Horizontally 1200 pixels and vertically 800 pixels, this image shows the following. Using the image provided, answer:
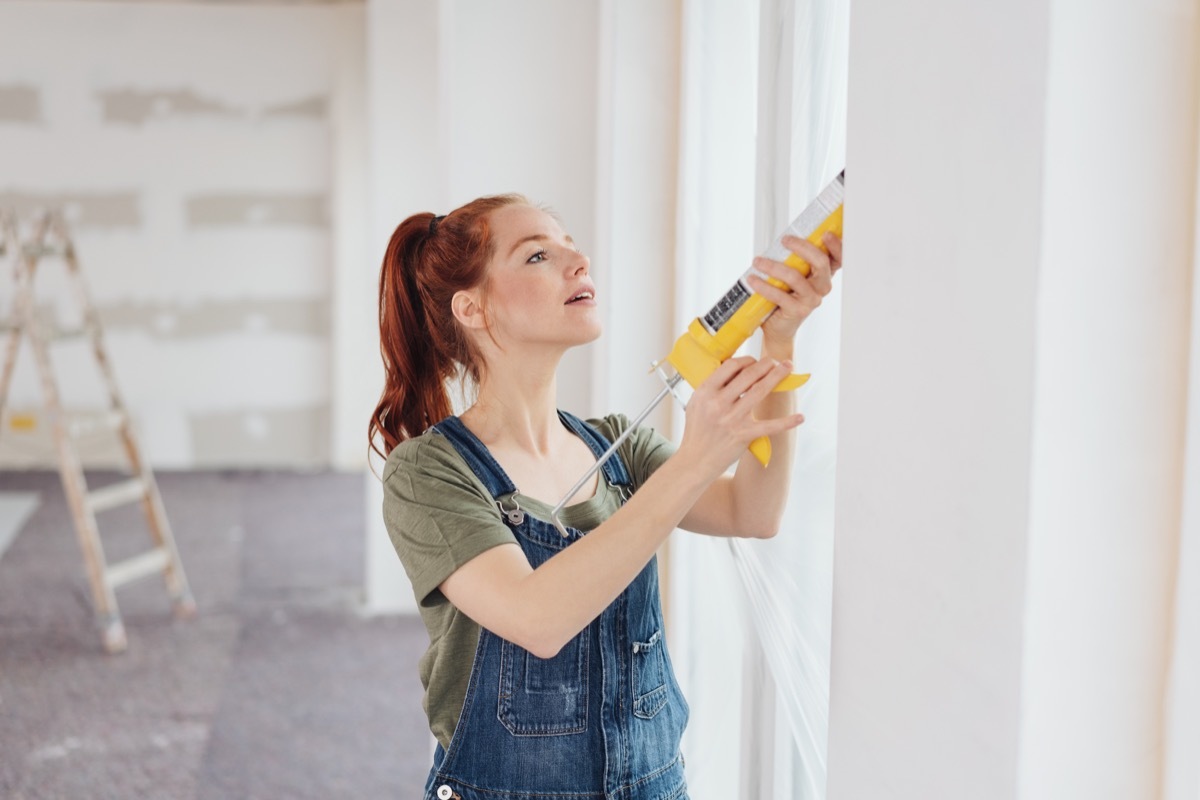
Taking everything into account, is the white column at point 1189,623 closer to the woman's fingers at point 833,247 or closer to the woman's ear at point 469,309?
the woman's fingers at point 833,247

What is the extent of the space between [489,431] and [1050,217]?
0.97 m

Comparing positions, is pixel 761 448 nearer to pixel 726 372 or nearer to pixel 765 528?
pixel 726 372

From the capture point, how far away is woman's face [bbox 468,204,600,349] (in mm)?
1292

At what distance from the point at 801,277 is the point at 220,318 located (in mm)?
6853

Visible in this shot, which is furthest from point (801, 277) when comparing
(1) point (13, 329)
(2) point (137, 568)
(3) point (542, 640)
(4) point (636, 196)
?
(1) point (13, 329)

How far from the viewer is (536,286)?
131cm

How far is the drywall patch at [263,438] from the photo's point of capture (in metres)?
7.33

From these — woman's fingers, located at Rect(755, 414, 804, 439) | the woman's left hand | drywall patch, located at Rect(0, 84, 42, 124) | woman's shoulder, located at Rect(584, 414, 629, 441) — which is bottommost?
woman's shoulder, located at Rect(584, 414, 629, 441)

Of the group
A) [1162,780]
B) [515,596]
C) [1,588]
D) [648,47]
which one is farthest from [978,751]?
[1,588]

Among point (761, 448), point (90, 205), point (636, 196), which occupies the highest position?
point (90, 205)

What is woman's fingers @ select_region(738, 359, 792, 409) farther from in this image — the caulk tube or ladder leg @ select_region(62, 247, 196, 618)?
ladder leg @ select_region(62, 247, 196, 618)

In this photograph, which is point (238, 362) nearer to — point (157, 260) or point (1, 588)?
point (157, 260)

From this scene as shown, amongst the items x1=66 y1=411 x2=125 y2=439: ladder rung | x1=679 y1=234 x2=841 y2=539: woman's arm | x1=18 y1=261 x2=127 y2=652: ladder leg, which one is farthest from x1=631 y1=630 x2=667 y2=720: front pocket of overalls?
x1=66 y1=411 x2=125 y2=439: ladder rung

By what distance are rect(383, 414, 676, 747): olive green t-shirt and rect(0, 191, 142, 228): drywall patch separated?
6.48 m
